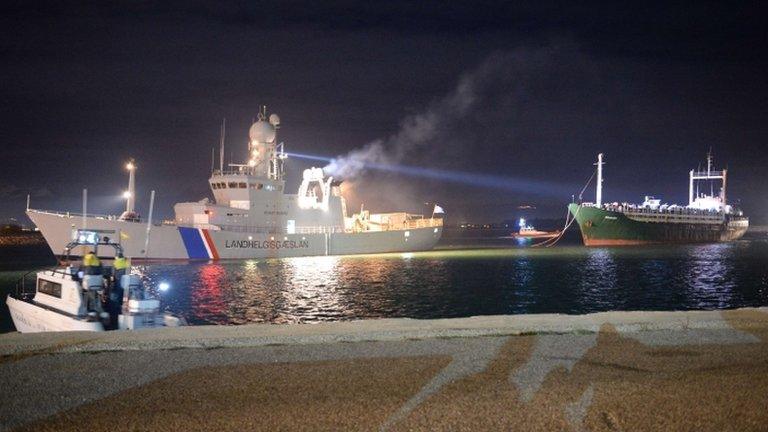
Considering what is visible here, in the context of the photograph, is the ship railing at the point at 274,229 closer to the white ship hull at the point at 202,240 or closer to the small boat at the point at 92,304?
the white ship hull at the point at 202,240

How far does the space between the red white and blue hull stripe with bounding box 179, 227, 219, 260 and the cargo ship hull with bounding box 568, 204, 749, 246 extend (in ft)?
161

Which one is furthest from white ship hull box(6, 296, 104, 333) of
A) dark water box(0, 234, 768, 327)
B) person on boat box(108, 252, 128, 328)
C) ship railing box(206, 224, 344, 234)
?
ship railing box(206, 224, 344, 234)

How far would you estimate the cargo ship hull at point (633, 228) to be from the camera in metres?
79.5

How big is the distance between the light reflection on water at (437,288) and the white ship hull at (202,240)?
256 cm

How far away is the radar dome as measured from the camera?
5734cm

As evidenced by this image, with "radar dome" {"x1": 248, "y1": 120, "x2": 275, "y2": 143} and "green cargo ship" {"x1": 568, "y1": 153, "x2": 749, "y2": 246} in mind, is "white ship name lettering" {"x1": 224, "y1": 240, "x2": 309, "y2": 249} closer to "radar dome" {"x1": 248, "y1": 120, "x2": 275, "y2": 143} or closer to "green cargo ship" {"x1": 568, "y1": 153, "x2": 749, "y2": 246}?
"radar dome" {"x1": 248, "y1": 120, "x2": 275, "y2": 143}

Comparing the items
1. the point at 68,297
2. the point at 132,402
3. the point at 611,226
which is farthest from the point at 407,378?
the point at 611,226

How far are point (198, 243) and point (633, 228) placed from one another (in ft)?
191

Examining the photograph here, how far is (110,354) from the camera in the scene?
7621 mm

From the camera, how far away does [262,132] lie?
57.4 meters

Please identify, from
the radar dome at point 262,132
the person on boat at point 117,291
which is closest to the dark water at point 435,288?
the person on boat at point 117,291

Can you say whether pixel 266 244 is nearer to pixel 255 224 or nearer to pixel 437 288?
pixel 255 224

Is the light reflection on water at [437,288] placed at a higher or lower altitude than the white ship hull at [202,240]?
lower

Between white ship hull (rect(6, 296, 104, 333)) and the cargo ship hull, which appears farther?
the cargo ship hull
